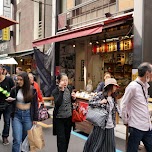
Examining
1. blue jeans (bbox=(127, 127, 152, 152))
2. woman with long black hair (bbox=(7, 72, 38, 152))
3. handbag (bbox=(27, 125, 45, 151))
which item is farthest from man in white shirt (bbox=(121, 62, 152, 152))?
woman with long black hair (bbox=(7, 72, 38, 152))

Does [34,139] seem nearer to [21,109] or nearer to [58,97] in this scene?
[21,109]

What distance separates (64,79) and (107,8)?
7.35m

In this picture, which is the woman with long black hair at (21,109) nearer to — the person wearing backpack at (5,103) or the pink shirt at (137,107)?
the person wearing backpack at (5,103)

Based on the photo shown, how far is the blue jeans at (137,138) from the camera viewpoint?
165 inches

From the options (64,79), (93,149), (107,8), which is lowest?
(93,149)

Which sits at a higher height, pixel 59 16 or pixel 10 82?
pixel 59 16

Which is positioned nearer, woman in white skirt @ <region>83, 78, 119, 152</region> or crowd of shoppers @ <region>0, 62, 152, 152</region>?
crowd of shoppers @ <region>0, 62, 152, 152</region>

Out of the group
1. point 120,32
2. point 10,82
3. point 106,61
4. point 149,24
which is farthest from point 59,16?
point 10,82

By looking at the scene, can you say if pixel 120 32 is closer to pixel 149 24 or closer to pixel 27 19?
pixel 149 24

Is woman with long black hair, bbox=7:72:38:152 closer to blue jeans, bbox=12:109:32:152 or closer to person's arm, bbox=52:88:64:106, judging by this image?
blue jeans, bbox=12:109:32:152

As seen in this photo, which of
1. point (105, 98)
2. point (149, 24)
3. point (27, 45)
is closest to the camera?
point (105, 98)

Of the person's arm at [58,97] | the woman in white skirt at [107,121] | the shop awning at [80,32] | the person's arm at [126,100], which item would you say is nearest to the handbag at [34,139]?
the person's arm at [58,97]

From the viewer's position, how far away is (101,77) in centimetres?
1401

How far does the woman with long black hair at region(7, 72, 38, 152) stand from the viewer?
498 centimetres
